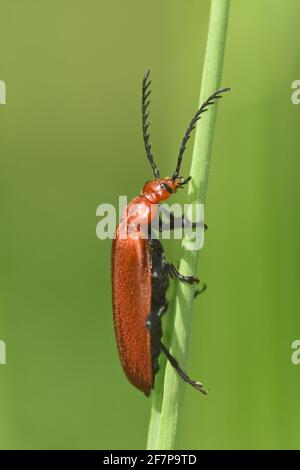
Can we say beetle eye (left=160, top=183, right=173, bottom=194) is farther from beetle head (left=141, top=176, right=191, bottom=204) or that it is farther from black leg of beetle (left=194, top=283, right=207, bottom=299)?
black leg of beetle (left=194, top=283, right=207, bottom=299)

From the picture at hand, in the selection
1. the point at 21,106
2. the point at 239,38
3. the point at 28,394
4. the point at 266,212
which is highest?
the point at 239,38

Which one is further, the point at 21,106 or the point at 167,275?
the point at 21,106

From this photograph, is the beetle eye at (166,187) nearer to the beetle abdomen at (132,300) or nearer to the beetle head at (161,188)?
the beetle head at (161,188)

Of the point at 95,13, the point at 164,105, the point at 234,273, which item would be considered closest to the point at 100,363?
the point at 234,273

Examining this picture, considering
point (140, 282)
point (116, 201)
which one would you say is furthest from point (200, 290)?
point (116, 201)

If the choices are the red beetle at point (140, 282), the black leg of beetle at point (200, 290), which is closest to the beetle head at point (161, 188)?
the red beetle at point (140, 282)

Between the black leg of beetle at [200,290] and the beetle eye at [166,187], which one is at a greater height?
the beetle eye at [166,187]

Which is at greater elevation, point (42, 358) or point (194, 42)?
point (194, 42)

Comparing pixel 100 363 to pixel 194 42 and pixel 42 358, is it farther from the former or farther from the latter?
pixel 194 42
